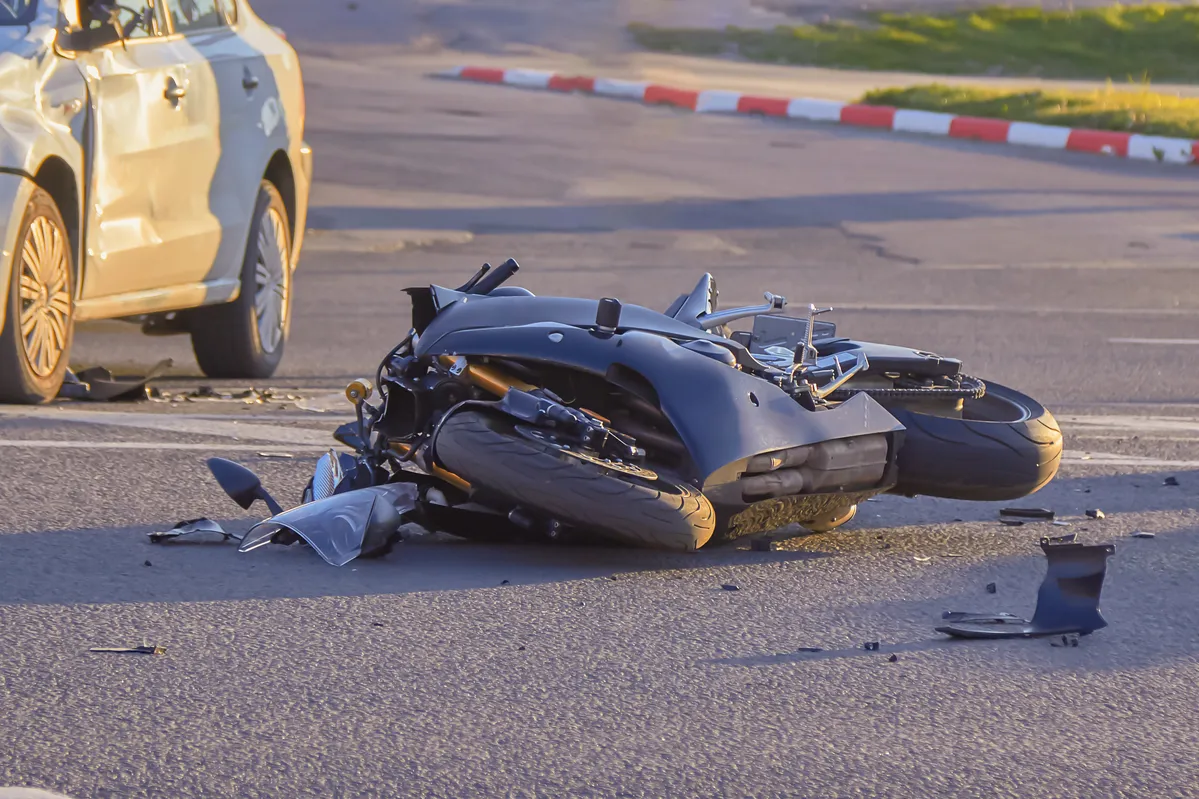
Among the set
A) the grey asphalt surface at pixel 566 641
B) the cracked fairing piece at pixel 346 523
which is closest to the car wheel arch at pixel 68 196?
the grey asphalt surface at pixel 566 641

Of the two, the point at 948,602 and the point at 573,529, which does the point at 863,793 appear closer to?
the point at 948,602

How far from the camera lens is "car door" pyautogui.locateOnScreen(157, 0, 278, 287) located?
24.2 ft

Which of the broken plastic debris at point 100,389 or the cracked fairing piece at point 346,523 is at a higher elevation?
the cracked fairing piece at point 346,523

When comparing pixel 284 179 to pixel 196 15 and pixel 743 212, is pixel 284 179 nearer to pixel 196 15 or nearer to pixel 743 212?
pixel 196 15

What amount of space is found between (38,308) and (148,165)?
80 cm

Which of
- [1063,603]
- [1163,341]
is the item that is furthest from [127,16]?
[1163,341]

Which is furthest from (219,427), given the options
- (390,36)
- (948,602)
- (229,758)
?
(390,36)

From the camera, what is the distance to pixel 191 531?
480cm

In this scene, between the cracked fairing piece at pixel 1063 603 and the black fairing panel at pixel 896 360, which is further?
the black fairing panel at pixel 896 360

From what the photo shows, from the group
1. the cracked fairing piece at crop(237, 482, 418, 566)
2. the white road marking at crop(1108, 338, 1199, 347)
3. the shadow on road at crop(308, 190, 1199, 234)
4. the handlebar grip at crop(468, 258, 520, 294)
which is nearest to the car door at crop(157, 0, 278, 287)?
the handlebar grip at crop(468, 258, 520, 294)

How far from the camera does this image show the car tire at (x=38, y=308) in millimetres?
6254

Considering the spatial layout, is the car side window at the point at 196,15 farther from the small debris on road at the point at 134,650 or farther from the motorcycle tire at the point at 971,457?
the small debris on road at the point at 134,650

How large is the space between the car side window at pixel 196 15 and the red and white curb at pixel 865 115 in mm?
11913

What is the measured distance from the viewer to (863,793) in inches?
123
